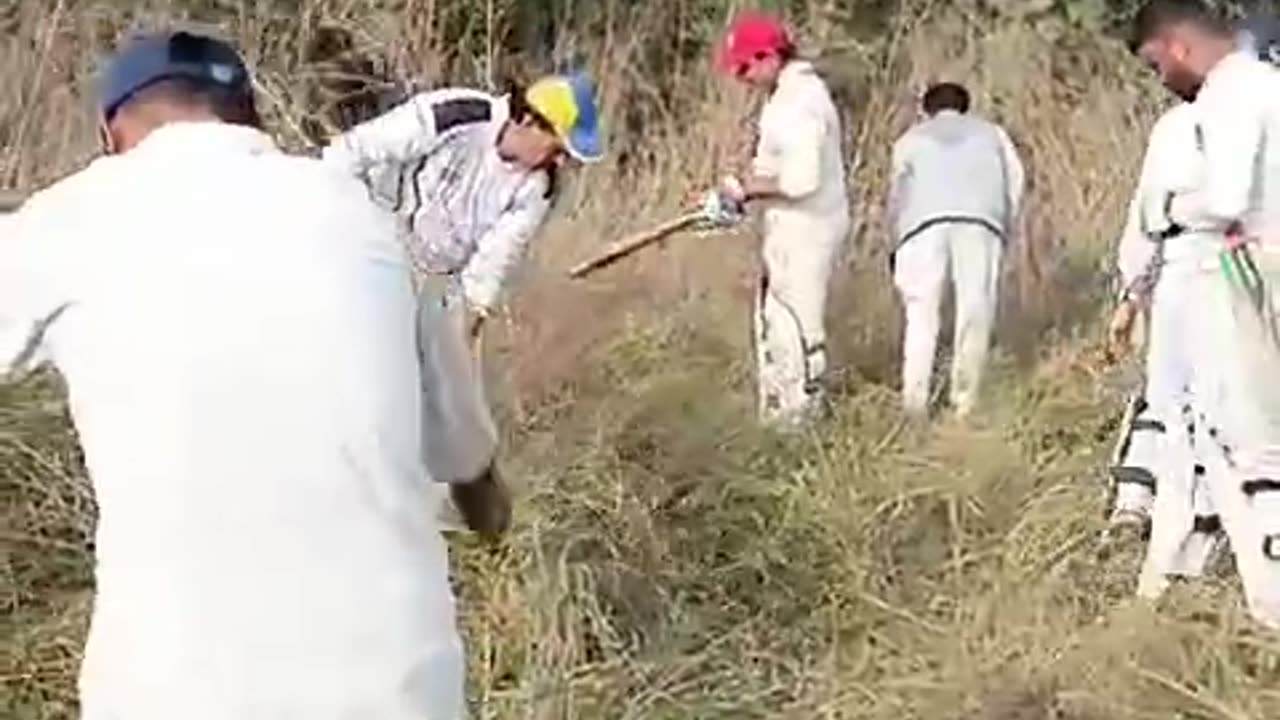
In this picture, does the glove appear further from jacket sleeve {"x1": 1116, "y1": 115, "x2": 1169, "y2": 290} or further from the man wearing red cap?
jacket sleeve {"x1": 1116, "y1": 115, "x2": 1169, "y2": 290}

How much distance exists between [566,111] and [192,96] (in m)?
4.18

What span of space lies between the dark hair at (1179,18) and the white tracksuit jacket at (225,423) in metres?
3.41

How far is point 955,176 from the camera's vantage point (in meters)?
9.59

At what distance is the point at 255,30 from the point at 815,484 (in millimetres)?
5372

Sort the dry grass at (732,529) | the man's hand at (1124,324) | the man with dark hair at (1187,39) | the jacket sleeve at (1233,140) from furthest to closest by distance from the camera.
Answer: the man's hand at (1124,324), the man with dark hair at (1187,39), the jacket sleeve at (1233,140), the dry grass at (732,529)

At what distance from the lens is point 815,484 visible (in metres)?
7.50

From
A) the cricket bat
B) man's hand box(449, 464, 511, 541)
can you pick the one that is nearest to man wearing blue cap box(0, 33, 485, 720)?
man's hand box(449, 464, 511, 541)

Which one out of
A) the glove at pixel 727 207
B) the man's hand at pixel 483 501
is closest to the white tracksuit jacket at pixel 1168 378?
the glove at pixel 727 207

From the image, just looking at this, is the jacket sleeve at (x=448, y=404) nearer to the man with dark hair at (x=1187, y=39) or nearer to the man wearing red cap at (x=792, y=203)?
the man with dark hair at (x=1187, y=39)

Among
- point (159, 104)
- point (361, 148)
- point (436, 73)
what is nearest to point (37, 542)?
point (361, 148)

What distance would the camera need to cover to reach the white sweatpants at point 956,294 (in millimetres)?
9664

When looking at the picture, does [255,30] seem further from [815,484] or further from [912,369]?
[815,484]

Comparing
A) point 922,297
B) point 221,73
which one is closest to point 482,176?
point 922,297

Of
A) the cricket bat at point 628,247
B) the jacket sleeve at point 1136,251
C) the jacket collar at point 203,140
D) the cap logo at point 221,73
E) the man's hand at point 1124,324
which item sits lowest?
the man's hand at point 1124,324
